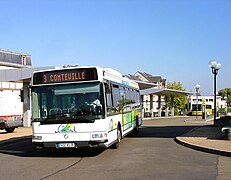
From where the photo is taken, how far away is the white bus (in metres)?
11.5

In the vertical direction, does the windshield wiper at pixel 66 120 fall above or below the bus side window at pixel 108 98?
below

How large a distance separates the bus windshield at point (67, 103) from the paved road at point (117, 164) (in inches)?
54.7


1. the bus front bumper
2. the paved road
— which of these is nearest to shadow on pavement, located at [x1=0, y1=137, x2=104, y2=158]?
the paved road


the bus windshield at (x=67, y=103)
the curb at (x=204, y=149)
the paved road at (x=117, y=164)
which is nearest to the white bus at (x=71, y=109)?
the bus windshield at (x=67, y=103)

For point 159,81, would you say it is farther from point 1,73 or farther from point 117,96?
point 117,96

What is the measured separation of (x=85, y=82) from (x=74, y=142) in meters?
2.03

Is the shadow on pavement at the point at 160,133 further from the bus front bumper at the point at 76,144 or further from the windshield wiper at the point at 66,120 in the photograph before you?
the windshield wiper at the point at 66,120

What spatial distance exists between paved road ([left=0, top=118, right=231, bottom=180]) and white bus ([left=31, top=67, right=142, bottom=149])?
2.27 ft

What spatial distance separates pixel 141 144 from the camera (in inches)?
616

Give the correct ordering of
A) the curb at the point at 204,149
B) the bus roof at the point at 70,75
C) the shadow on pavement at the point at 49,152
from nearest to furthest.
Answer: the bus roof at the point at 70,75 < the curb at the point at 204,149 < the shadow on pavement at the point at 49,152

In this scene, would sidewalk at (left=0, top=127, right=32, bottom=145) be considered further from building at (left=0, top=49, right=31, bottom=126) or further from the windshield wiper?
the windshield wiper

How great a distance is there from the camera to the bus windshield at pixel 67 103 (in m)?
11.6

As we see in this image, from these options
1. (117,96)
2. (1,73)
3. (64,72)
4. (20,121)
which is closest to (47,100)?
(64,72)

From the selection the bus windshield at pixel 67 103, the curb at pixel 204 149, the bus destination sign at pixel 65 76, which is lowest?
the curb at pixel 204 149
